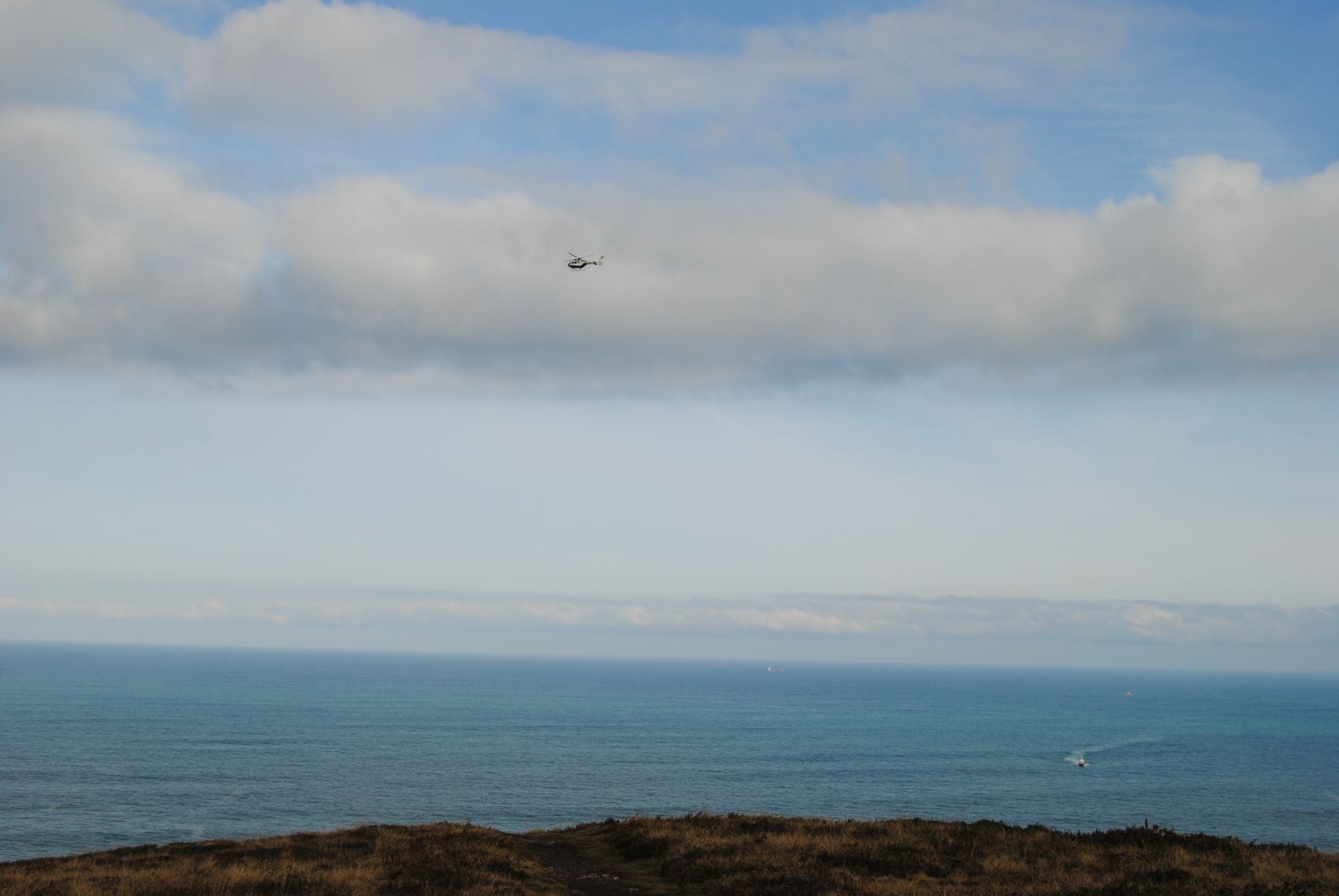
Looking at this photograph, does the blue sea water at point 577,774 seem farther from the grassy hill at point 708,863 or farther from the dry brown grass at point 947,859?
the dry brown grass at point 947,859

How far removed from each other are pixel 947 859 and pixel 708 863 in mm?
7616

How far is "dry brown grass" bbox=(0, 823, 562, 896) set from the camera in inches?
991

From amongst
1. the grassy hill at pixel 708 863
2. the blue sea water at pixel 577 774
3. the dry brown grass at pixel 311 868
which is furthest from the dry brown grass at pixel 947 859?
the blue sea water at pixel 577 774

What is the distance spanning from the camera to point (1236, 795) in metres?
102

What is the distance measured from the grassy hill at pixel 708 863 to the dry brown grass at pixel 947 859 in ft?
0.26

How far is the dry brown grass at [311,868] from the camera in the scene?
991 inches

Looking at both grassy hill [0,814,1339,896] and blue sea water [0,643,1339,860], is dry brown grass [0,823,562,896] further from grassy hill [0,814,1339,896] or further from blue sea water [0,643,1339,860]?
blue sea water [0,643,1339,860]

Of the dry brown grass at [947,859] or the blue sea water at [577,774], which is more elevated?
the dry brown grass at [947,859]

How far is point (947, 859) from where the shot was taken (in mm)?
29594

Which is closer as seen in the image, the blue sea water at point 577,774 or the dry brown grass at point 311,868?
the dry brown grass at point 311,868

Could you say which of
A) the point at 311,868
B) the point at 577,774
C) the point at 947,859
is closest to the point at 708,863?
the point at 947,859

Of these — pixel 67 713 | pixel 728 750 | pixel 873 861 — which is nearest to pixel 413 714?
pixel 67 713

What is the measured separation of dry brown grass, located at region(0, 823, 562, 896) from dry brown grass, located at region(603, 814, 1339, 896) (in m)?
5.07

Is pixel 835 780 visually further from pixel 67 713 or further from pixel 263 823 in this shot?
pixel 67 713
